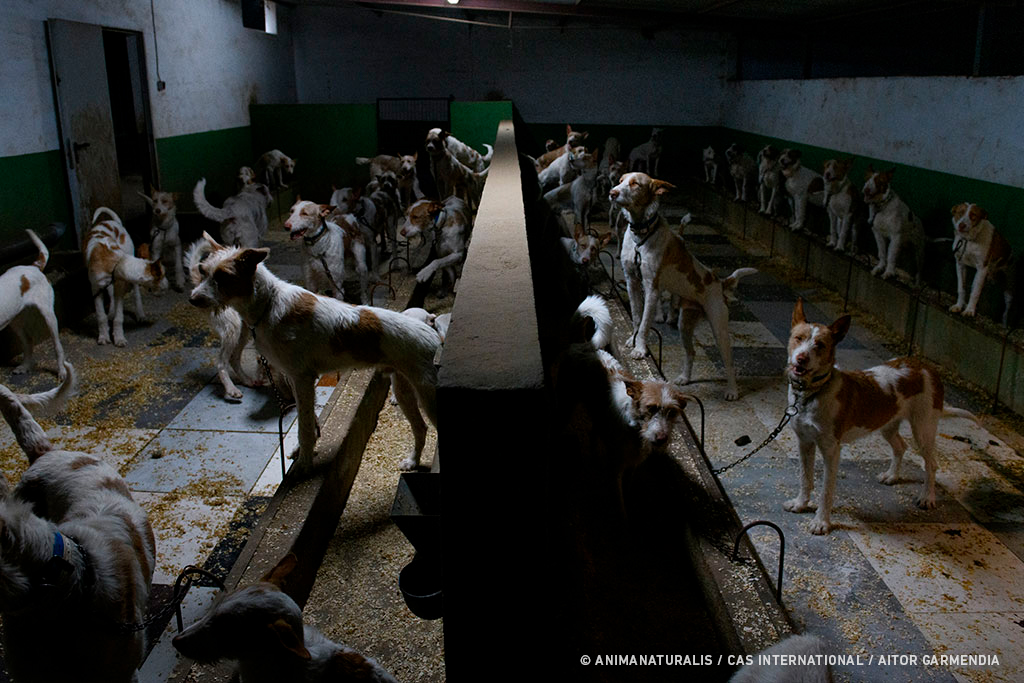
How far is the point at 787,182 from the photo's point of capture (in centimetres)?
1066

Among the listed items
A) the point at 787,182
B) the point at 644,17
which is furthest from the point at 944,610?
the point at 644,17

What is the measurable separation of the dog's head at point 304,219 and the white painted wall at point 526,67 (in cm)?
Answer: 1116

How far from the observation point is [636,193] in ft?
20.2

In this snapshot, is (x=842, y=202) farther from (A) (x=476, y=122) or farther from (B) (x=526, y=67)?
(B) (x=526, y=67)

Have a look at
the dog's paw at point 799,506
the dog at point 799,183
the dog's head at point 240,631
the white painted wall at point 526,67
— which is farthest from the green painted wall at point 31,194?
the white painted wall at point 526,67

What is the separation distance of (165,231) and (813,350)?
727cm

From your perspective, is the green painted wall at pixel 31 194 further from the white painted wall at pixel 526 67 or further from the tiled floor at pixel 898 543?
the white painted wall at pixel 526 67

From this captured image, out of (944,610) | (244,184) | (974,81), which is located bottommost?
(944,610)

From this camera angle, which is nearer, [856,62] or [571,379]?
[571,379]

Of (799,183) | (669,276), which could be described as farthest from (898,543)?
(799,183)

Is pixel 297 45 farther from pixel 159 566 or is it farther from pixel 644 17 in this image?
pixel 159 566

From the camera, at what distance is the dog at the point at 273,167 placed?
1266cm

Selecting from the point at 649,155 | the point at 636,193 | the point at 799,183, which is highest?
the point at 649,155

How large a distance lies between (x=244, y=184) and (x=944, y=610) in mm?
10273
